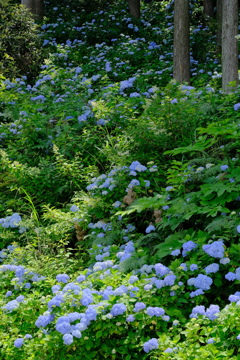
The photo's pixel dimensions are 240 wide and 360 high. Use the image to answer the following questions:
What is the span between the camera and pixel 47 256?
5.21 metres

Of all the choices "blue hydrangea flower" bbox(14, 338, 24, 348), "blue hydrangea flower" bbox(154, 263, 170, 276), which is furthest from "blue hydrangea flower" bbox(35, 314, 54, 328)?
"blue hydrangea flower" bbox(154, 263, 170, 276)

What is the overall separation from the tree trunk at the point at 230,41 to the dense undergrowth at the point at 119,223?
0.96m

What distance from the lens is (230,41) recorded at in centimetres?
822

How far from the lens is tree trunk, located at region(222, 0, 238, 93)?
814 cm

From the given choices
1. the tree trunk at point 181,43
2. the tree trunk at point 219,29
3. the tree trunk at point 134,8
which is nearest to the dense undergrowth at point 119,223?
the tree trunk at point 181,43

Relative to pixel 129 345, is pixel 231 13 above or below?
above

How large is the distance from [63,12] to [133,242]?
11.7 metres

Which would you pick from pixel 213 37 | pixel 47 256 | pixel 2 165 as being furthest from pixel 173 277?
pixel 213 37

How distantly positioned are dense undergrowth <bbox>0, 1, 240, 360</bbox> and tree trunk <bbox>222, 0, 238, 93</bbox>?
0.96 metres

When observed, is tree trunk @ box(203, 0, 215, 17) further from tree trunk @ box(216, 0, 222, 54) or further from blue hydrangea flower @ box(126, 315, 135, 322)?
blue hydrangea flower @ box(126, 315, 135, 322)

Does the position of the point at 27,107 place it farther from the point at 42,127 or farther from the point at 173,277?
the point at 173,277

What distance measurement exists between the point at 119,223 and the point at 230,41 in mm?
4208

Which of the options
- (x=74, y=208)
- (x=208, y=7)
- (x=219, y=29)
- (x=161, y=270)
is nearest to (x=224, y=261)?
(x=161, y=270)

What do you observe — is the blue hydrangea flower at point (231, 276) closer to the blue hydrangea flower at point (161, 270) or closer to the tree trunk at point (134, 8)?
the blue hydrangea flower at point (161, 270)
